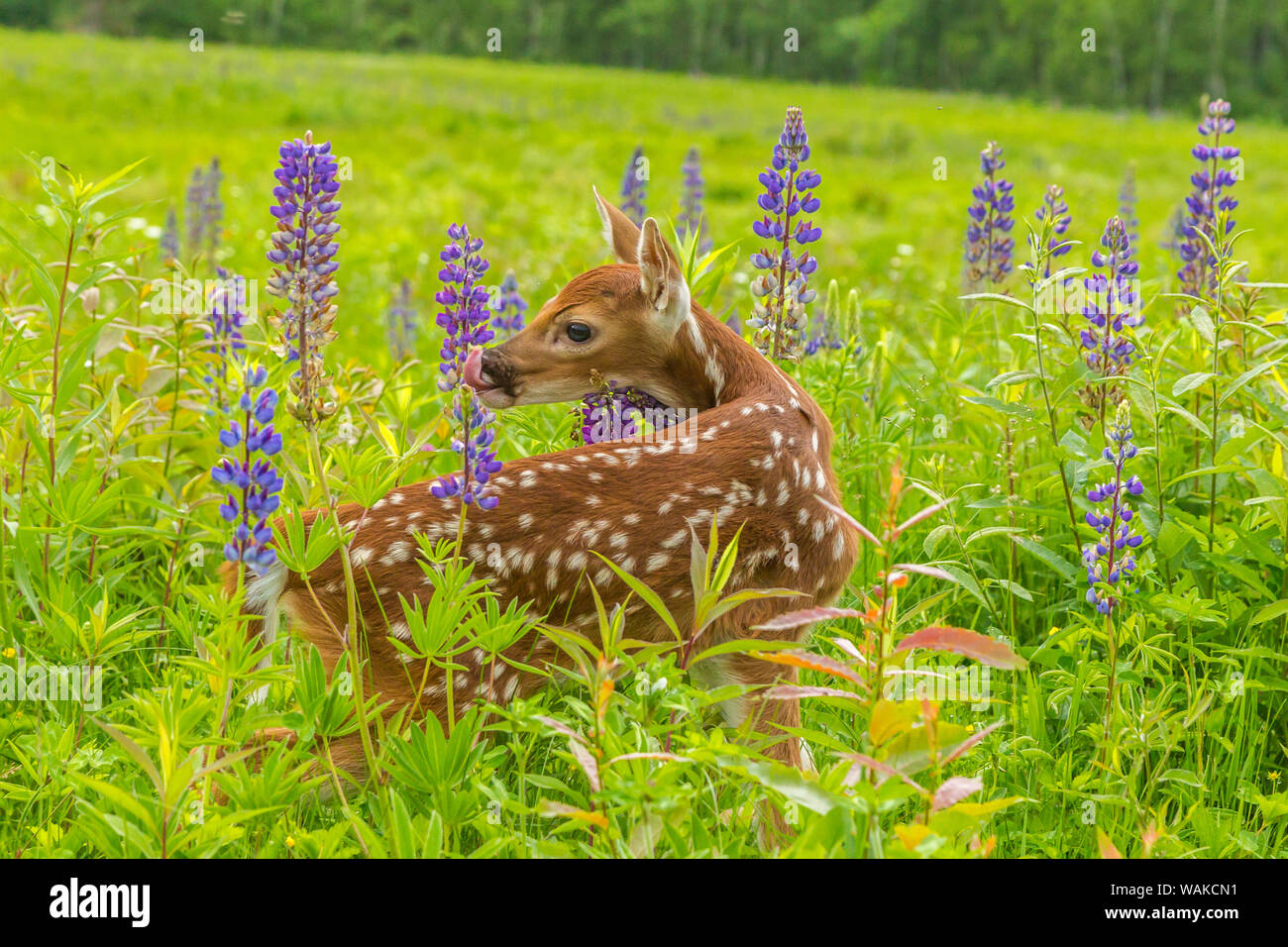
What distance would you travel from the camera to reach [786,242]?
4109 mm

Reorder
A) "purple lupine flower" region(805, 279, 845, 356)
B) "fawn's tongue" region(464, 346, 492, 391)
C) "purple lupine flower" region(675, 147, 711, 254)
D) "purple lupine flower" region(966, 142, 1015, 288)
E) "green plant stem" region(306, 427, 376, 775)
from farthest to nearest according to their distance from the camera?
"purple lupine flower" region(675, 147, 711, 254) → "purple lupine flower" region(966, 142, 1015, 288) → "purple lupine flower" region(805, 279, 845, 356) → "fawn's tongue" region(464, 346, 492, 391) → "green plant stem" region(306, 427, 376, 775)

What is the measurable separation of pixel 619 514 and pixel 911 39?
2679 inches

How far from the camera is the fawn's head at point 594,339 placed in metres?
3.48

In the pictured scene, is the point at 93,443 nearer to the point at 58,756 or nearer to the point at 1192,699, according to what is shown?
the point at 58,756

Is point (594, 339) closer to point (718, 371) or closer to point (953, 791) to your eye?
point (718, 371)

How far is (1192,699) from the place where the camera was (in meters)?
3.33

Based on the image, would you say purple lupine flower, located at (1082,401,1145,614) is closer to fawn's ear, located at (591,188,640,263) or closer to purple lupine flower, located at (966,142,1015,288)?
fawn's ear, located at (591,188,640,263)

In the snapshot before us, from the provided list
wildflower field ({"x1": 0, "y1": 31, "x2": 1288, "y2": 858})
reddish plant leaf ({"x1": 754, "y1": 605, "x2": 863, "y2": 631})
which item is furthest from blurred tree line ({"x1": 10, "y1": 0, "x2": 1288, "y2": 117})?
reddish plant leaf ({"x1": 754, "y1": 605, "x2": 863, "y2": 631})

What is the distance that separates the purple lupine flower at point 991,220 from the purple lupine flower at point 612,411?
214 centimetres

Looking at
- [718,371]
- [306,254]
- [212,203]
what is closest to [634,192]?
[718,371]

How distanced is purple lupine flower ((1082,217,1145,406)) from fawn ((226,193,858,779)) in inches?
40.9

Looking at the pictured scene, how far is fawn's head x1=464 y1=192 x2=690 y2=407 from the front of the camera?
3.48m

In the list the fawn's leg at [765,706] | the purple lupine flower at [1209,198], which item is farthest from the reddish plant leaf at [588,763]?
the purple lupine flower at [1209,198]

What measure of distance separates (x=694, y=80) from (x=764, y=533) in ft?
165
